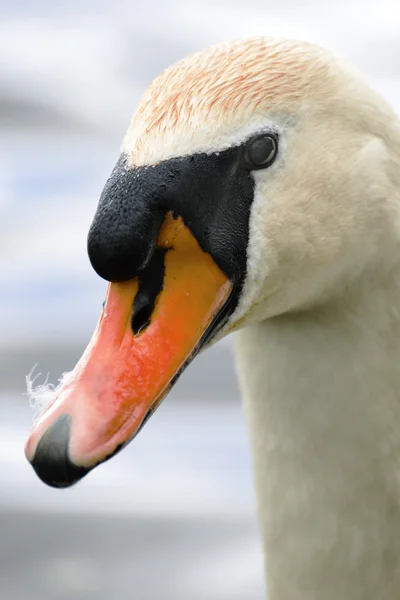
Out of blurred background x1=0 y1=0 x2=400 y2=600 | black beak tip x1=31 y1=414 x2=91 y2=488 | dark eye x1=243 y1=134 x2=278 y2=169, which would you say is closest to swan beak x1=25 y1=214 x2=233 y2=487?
black beak tip x1=31 y1=414 x2=91 y2=488

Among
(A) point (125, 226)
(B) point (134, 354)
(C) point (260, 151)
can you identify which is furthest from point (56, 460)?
(C) point (260, 151)

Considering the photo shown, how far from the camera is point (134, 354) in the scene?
171cm

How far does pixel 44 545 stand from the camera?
10.5ft

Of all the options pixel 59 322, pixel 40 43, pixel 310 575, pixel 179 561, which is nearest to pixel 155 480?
pixel 179 561

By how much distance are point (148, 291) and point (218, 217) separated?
0.12 metres

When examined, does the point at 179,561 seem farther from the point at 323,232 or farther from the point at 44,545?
the point at 323,232

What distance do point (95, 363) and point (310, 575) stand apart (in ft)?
1.92

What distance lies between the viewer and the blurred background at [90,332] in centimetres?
317

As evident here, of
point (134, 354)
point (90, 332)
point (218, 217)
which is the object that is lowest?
point (90, 332)

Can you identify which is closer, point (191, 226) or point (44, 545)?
point (191, 226)

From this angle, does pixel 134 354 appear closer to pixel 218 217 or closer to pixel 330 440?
pixel 218 217

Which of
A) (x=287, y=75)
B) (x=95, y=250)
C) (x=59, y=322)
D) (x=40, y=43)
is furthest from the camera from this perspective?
(x=40, y=43)

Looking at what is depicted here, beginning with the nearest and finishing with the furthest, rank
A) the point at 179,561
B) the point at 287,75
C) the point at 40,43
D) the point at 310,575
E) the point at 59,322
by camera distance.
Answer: the point at 287,75 → the point at 310,575 → the point at 179,561 → the point at 59,322 → the point at 40,43

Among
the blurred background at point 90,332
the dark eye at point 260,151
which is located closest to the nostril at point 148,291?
the dark eye at point 260,151
